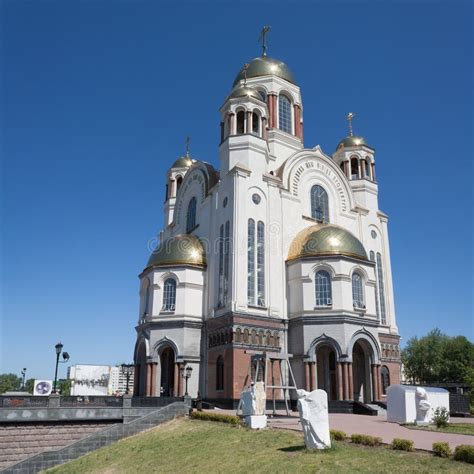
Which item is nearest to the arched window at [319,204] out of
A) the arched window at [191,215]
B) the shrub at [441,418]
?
the arched window at [191,215]

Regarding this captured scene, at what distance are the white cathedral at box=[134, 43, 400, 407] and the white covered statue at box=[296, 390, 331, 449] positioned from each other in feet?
41.3

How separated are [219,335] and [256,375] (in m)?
4.34

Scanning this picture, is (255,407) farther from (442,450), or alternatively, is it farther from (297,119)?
(297,119)

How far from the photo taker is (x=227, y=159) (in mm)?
31781

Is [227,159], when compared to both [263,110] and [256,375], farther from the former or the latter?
[256,375]

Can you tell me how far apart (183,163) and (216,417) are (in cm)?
2544

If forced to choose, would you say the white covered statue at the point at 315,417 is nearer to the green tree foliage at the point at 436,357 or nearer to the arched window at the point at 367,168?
the arched window at the point at 367,168

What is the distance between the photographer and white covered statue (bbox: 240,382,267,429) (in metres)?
17.8

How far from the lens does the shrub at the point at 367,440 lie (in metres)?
13.0

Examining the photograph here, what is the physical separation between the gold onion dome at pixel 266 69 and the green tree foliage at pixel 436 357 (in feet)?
99.9

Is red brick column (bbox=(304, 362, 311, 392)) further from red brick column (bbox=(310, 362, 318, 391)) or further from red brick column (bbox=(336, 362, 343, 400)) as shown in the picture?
red brick column (bbox=(336, 362, 343, 400))

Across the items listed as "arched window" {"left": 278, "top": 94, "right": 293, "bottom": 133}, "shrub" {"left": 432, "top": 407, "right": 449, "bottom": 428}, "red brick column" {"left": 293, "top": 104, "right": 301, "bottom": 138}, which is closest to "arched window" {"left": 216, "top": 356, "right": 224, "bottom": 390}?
"shrub" {"left": 432, "top": 407, "right": 449, "bottom": 428}


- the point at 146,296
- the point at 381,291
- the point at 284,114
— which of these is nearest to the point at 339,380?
the point at 381,291

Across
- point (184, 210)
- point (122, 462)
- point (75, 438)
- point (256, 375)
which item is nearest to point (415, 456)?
point (122, 462)
